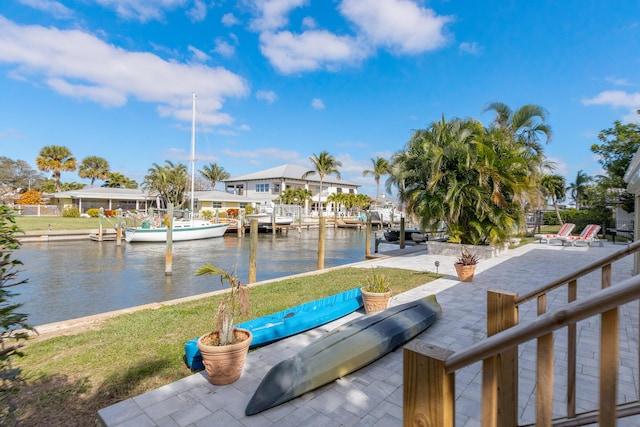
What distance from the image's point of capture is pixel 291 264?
52.7 ft

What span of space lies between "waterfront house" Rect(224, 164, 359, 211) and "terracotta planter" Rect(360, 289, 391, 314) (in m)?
40.3

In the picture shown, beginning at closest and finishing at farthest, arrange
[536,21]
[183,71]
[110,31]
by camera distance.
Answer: [536,21]
[110,31]
[183,71]

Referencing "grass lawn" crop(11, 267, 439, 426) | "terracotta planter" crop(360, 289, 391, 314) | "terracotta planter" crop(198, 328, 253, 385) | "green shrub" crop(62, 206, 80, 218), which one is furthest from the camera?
"green shrub" crop(62, 206, 80, 218)

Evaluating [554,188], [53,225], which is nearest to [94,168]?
[53,225]

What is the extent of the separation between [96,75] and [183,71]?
433cm

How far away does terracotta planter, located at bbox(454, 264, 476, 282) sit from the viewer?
27.0ft

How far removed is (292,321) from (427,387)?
400 cm

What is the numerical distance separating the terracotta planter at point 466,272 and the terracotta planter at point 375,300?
352cm

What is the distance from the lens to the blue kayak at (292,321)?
13.0 ft

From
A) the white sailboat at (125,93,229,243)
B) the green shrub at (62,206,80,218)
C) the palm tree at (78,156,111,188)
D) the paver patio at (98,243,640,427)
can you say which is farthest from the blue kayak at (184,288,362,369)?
the palm tree at (78,156,111,188)

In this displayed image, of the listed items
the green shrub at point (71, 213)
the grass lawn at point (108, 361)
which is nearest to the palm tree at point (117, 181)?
the green shrub at point (71, 213)

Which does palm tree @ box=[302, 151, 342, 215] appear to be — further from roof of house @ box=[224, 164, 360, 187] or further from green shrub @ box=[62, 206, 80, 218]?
green shrub @ box=[62, 206, 80, 218]

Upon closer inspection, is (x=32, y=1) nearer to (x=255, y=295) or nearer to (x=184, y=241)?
(x=255, y=295)

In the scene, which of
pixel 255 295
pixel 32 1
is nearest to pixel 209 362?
pixel 255 295
